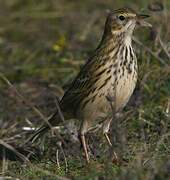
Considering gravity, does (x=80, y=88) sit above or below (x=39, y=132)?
above

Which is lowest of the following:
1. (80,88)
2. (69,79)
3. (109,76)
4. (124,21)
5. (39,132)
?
(69,79)

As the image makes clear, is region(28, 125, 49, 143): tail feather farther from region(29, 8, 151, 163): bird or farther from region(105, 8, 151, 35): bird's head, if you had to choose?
region(105, 8, 151, 35): bird's head

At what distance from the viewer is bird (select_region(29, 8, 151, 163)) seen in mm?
6391

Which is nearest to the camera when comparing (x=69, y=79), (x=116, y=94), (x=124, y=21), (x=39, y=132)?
(x=116, y=94)

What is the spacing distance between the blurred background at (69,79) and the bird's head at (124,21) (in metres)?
0.61

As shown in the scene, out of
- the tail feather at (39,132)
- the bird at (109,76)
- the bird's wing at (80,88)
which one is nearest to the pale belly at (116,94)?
the bird at (109,76)

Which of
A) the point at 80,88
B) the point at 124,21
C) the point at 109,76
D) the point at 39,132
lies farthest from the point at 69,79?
the point at 109,76

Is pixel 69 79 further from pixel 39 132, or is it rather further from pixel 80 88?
pixel 80 88

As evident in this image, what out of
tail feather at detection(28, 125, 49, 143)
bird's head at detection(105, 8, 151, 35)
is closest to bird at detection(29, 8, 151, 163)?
bird's head at detection(105, 8, 151, 35)

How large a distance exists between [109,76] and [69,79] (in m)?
2.73

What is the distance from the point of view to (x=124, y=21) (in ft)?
21.8

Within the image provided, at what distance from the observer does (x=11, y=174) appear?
617cm

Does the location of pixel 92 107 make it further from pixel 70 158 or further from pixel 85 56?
pixel 85 56

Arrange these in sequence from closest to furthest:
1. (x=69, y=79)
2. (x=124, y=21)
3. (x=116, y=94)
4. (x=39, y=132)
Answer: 1. (x=116, y=94)
2. (x=124, y=21)
3. (x=39, y=132)
4. (x=69, y=79)
